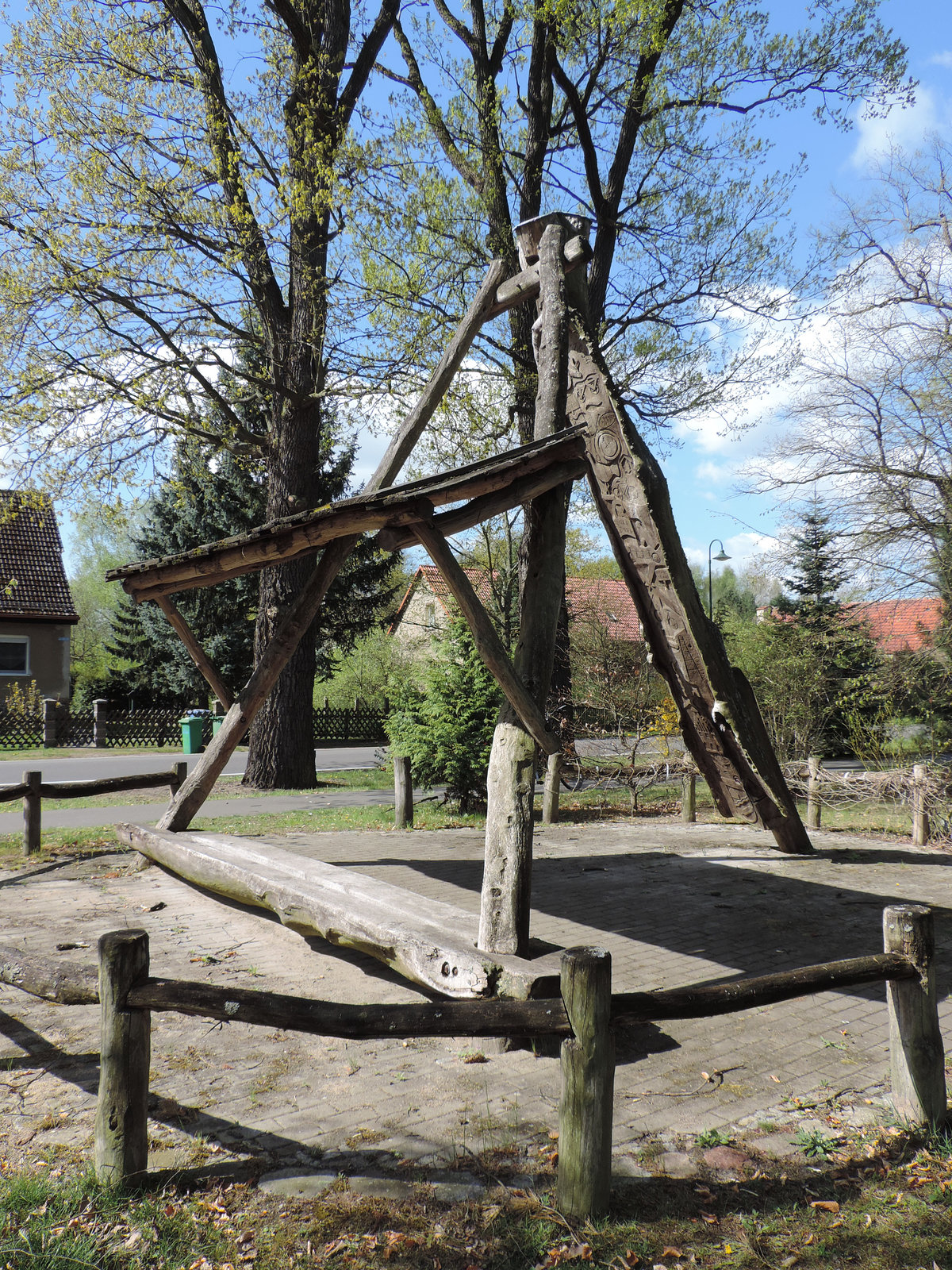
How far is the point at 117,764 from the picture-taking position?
2180 centimetres

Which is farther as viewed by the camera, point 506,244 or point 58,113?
point 506,244

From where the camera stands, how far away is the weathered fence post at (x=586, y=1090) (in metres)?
3.09

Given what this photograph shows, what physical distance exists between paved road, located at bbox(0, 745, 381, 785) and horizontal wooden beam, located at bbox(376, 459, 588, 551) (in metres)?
13.2

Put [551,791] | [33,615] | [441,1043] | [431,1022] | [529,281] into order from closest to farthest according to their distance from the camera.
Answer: [431,1022]
[441,1043]
[529,281]
[551,791]
[33,615]

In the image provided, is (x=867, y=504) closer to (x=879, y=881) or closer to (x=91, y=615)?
(x=879, y=881)

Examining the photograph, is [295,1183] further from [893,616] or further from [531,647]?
[893,616]

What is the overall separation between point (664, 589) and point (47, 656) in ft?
99.8

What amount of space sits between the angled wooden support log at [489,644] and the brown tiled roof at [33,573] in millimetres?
28229

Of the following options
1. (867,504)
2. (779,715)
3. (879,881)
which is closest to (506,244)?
(867,504)

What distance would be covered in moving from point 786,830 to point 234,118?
13.5m

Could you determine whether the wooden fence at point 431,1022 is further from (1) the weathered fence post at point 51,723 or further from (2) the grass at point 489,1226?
(1) the weathered fence post at point 51,723

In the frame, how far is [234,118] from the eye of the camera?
1389cm

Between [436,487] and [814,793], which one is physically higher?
[436,487]

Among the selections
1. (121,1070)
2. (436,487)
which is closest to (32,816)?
(436,487)
